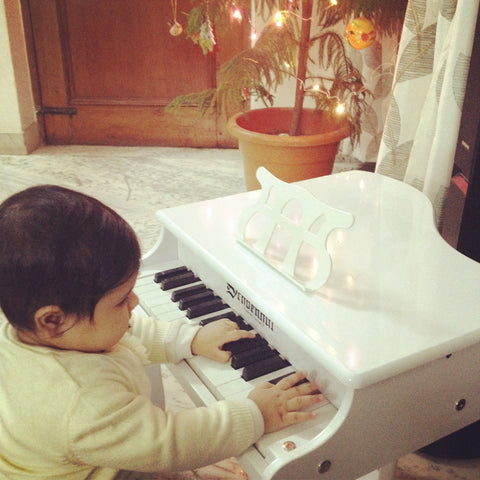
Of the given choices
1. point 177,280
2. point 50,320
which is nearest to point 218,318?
point 177,280

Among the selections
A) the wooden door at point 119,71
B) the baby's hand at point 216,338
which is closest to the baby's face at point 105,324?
the baby's hand at point 216,338

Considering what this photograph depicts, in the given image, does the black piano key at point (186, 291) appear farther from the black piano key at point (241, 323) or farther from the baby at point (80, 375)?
the baby at point (80, 375)

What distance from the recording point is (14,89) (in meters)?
3.30

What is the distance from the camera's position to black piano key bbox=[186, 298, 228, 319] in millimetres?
1156

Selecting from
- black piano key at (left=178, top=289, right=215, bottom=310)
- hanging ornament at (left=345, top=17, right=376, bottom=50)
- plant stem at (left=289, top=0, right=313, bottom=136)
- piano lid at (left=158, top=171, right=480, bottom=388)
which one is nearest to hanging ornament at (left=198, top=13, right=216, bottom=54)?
plant stem at (left=289, top=0, right=313, bottom=136)

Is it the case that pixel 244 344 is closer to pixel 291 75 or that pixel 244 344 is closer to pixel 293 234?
pixel 293 234

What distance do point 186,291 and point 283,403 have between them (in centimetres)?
37

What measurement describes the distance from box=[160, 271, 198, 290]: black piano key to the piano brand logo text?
13 centimetres

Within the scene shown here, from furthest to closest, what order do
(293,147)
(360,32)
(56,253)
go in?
(293,147), (360,32), (56,253)

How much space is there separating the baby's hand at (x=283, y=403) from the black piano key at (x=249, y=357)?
3.2 inches

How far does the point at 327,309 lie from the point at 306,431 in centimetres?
19

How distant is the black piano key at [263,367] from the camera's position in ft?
3.27

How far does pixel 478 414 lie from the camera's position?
1.01m

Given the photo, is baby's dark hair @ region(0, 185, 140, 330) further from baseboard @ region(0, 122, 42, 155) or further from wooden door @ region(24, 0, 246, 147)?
baseboard @ region(0, 122, 42, 155)
